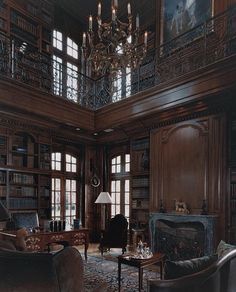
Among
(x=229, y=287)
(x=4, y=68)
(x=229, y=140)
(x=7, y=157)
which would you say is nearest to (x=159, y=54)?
(x=229, y=140)

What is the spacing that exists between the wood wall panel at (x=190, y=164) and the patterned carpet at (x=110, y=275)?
165cm

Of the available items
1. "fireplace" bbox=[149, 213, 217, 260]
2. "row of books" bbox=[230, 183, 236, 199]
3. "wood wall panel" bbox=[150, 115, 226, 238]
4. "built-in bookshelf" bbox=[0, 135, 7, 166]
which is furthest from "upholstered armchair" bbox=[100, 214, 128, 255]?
"built-in bookshelf" bbox=[0, 135, 7, 166]

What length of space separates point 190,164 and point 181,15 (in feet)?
13.5

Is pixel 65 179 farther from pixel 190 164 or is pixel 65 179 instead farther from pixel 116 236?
pixel 190 164

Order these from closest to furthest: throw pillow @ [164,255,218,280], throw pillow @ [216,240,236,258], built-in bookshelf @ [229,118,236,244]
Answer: throw pillow @ [164,255,218,280] → throw pillow @ [216,240,236,258] → built-in bookshelf @ [229,118,236,244]

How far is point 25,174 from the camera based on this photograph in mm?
7422

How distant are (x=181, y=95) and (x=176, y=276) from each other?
168 inches

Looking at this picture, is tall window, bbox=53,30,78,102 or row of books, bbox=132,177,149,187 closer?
row of books, bbox=132,177,149,187

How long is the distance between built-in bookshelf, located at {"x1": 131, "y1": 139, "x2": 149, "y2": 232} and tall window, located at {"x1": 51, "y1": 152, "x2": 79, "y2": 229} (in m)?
1.87

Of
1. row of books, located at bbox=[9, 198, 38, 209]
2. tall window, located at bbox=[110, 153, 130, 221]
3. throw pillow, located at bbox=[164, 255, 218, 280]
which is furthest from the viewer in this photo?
tall window, located at bbox=[110, 153, 130, 221]

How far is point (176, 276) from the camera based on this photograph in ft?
8.81

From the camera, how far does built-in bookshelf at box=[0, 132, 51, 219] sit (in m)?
6.93

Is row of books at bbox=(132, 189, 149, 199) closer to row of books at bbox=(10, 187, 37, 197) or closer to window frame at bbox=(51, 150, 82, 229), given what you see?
window frame at bbox=(51, 150, 82, 229)

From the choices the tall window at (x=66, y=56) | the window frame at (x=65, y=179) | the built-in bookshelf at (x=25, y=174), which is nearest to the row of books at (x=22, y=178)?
the built-in bookshelf at (x=25, y=174)
